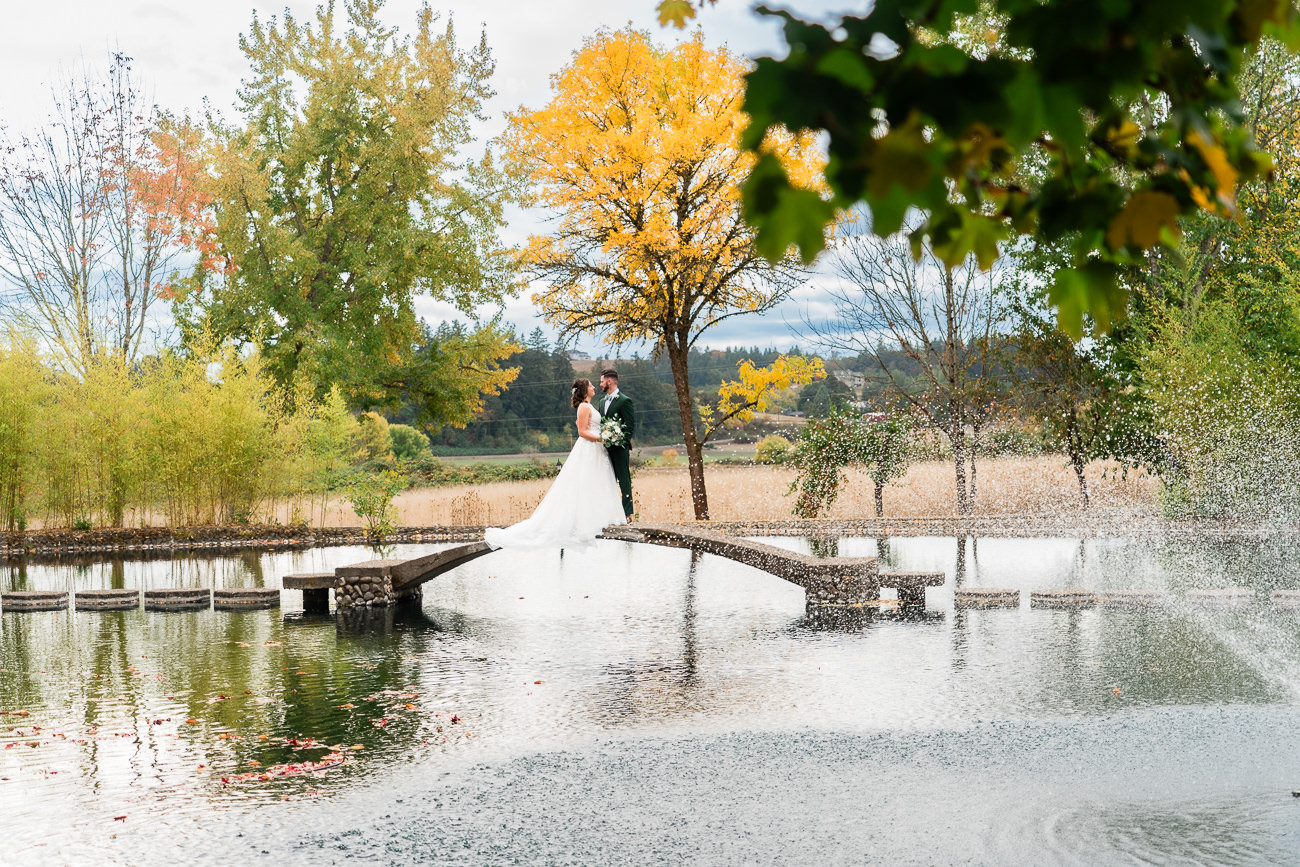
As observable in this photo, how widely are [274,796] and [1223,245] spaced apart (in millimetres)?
17477

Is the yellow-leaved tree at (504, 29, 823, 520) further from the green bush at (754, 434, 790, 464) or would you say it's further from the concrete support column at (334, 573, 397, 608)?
the concrete support column at (334, 573, 397, 608)

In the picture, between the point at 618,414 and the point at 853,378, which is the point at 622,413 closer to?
the point at 618,414

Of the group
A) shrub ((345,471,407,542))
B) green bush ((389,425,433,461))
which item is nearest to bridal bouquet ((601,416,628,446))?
shrub ((345,471,407,542))

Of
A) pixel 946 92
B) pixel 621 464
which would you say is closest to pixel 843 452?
pixel 621 464

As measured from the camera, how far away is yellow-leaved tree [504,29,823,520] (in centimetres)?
1703

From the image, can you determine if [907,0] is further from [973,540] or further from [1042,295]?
[1042,295]

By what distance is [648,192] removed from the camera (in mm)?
17234

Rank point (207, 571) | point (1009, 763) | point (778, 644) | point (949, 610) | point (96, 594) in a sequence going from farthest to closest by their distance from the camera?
1. point (207, 571)
2. point (96, 594)
3. point (949, 610)
4. point (778, 644)
5. point (1009, 763)

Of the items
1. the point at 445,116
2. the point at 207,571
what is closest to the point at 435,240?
the point at 445,116

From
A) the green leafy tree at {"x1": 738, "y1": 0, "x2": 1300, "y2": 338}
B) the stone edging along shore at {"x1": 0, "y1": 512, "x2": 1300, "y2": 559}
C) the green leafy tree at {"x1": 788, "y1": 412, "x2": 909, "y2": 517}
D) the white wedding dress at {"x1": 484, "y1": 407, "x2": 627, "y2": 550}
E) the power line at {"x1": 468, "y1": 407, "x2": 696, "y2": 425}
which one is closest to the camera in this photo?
the green leafy tree at {"x1": 738, "y1": 0, "x2": 1300, "y2": 338}

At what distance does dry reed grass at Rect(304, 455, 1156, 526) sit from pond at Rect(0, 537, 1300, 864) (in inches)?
338

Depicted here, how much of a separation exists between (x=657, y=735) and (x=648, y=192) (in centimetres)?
1277

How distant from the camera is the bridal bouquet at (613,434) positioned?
11281 mm

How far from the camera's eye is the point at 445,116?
23.1m
